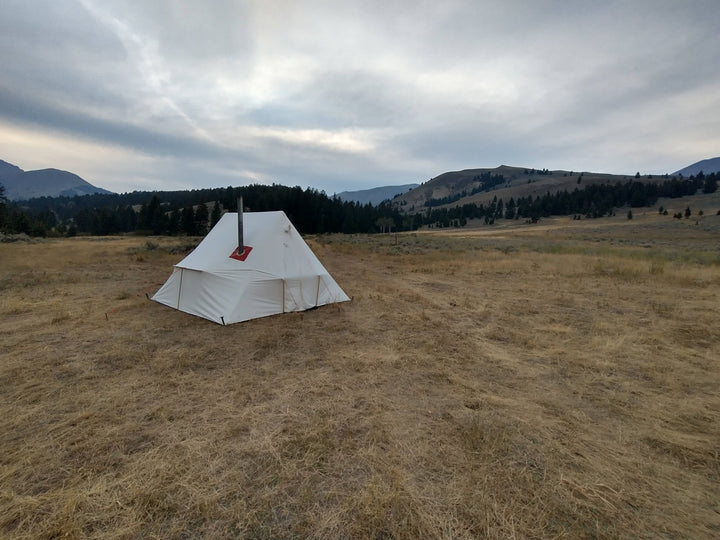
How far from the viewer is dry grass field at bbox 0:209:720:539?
294cm

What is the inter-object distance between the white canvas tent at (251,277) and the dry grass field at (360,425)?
2.37ft

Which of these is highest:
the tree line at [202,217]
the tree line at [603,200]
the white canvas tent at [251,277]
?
the tree line at [603,200]

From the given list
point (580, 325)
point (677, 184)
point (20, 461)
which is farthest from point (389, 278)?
point (677, 184)

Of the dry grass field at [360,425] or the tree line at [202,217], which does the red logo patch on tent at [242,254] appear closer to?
the dry grass field at [360,425]

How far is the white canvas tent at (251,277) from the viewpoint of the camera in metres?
9.16

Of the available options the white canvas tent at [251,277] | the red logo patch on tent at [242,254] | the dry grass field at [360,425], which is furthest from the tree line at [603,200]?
the red logo patch on tent at [242,254]

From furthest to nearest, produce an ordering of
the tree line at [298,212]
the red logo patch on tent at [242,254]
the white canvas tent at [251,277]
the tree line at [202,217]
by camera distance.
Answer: the tree line at [298,212] < the tree line at [202,217] < the red logo patch on tent at [242,254] < the white canvas tent at [251,277]

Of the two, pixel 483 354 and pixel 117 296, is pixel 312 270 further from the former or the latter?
pixel 117 296

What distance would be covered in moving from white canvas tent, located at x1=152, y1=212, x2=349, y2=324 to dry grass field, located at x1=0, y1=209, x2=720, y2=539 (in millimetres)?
721

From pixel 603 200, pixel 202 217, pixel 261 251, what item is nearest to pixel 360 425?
pixel 261 251

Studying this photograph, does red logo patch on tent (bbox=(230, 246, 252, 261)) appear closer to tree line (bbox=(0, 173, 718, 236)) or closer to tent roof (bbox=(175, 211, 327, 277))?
tent roof (bbox=(175, 211, 327, 277))

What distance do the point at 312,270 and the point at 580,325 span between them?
27.4ft

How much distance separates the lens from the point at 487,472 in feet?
11.3

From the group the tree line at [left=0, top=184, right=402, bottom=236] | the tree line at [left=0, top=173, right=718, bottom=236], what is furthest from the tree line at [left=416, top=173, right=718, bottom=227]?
the tree line at [left=0, top=184, right=402, bottom=236]
